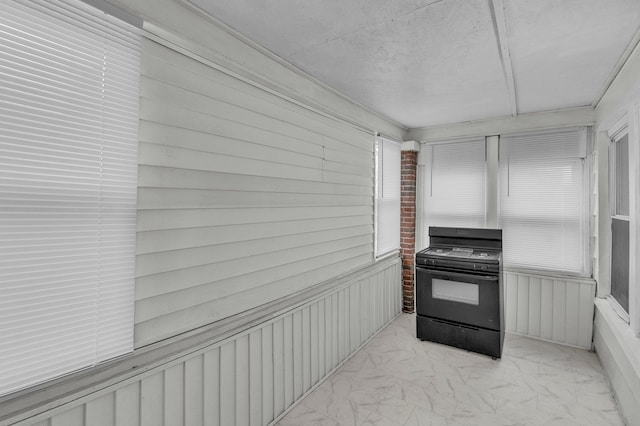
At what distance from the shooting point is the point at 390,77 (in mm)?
2525

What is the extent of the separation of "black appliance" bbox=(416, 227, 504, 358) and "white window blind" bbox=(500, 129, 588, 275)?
32cm

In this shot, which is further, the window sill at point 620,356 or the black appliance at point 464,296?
the black appliance at point 464,296

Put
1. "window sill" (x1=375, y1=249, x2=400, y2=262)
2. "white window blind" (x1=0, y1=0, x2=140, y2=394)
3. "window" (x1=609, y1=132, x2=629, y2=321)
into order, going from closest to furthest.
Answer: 1. "white window blind" (x1=0, y1=0, x2=140, y2=394)
2. "window" (x1=609, y1=132, x2=629, y2=321)
3. "window sill" (x1=375, y1=249, x2=400, y2=262)

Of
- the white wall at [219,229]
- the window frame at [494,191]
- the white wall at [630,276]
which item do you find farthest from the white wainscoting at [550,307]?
the white wall at [219,229]

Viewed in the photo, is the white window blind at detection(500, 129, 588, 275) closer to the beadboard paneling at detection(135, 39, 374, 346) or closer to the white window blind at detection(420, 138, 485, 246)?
the white window blind at detection(420, 138, 485, 246)

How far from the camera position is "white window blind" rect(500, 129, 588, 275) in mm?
3406

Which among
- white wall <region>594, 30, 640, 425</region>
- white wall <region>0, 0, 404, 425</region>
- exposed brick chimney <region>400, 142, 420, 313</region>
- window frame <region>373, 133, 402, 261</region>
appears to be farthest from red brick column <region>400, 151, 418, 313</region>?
white wall <region>594, 30, 640, 425</region>

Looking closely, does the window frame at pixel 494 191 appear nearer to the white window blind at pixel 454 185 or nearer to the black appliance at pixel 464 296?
the white window blind at pixel 454 185

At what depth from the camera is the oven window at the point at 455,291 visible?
126 inches

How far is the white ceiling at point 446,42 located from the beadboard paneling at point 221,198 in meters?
0.36

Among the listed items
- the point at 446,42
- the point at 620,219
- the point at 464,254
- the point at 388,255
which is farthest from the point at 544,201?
the point at 446,42

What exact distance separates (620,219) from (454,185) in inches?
66.0

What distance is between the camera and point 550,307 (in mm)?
3506

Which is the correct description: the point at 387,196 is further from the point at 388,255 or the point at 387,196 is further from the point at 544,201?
the point at 544,201
